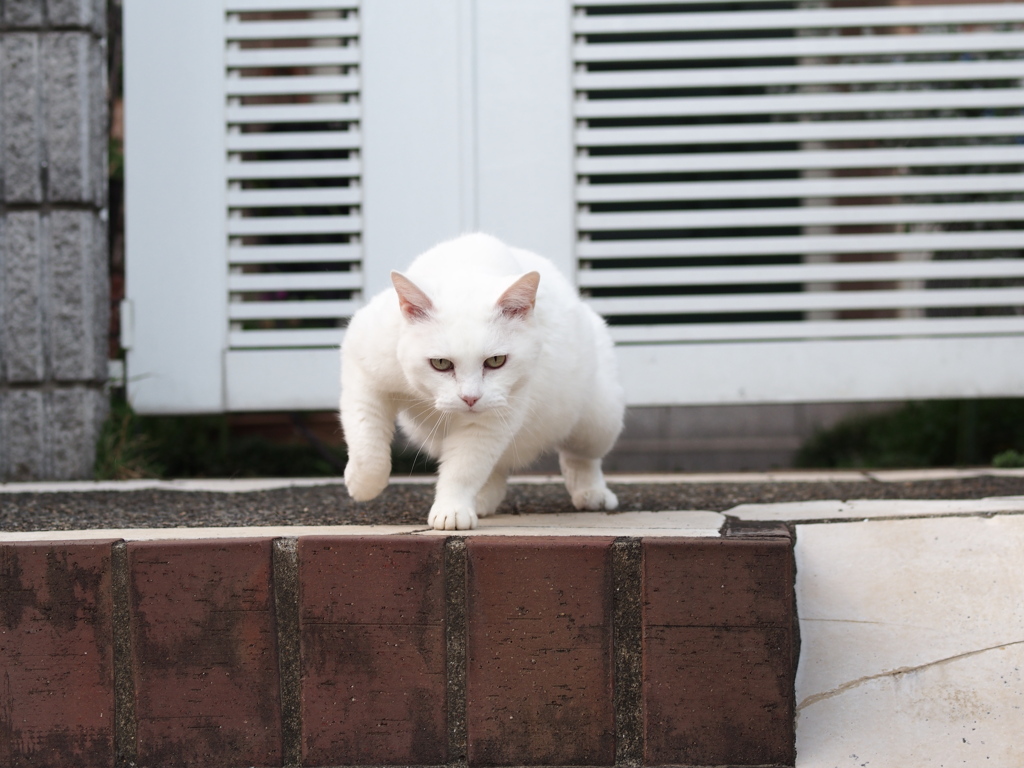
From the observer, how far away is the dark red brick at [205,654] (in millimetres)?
1455

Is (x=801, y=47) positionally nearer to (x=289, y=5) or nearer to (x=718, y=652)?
(x=289, y=5)

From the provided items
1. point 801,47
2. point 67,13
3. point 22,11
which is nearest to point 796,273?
point 801,47

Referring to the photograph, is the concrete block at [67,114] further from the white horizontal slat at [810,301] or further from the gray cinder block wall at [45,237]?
the white horizontal slat at [810,301]

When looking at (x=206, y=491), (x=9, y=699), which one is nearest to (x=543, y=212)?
(x=206, y=491)

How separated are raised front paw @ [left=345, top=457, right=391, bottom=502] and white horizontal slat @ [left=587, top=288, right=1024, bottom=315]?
4.64 ft

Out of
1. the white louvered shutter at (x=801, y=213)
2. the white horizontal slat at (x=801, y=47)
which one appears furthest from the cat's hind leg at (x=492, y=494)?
the white horizontal slat at (x=801, y=47)

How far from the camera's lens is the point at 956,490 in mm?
2303

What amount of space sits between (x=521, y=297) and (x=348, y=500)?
83cm

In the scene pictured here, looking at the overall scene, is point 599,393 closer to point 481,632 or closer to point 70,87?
point 481,632

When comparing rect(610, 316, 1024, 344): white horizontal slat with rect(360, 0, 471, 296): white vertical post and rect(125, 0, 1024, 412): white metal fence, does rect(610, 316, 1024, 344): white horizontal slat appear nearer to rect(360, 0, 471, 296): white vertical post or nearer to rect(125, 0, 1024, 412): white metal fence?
rect(125, 0, 1024, 412): white metal fence

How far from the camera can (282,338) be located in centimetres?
309

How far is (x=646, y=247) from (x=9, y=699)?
224cm

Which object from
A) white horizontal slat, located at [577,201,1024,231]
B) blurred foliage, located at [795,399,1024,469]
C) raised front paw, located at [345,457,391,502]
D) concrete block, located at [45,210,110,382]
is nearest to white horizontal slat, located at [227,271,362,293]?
concrete block, located at [45,210,110,382]

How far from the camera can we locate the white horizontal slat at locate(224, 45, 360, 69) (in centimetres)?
306
